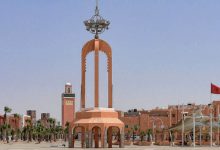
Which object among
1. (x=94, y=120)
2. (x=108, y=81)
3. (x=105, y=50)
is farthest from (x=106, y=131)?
(x=105, y=50)

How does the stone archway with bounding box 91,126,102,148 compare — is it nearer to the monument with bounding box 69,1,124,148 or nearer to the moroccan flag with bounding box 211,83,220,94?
→ the monument with bounding box 69,1,124,148

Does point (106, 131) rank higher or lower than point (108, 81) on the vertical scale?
lower

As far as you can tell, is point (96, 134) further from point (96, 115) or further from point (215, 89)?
point (215, 89)

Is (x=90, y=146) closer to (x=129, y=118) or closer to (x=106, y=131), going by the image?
(x=106, y=131)

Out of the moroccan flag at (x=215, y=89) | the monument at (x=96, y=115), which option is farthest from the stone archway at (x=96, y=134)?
the moroccan flag at (x=215, y=89)

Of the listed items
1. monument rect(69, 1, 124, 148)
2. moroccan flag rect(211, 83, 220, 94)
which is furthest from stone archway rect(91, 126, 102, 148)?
moroccan flag rect(211, 83, 220, 94)

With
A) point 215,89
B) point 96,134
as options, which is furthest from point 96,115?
point 215,89

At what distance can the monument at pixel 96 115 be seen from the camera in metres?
65.8

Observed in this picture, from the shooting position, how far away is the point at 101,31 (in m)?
72.1

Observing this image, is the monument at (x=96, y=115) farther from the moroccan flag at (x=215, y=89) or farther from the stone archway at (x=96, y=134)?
the moroccan flag at (x=215, y=89)

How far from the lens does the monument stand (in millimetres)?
65750

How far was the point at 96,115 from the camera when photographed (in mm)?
66375

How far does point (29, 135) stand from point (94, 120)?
108 m

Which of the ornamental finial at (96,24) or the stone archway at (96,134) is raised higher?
the ornamental finial at (96,24)
